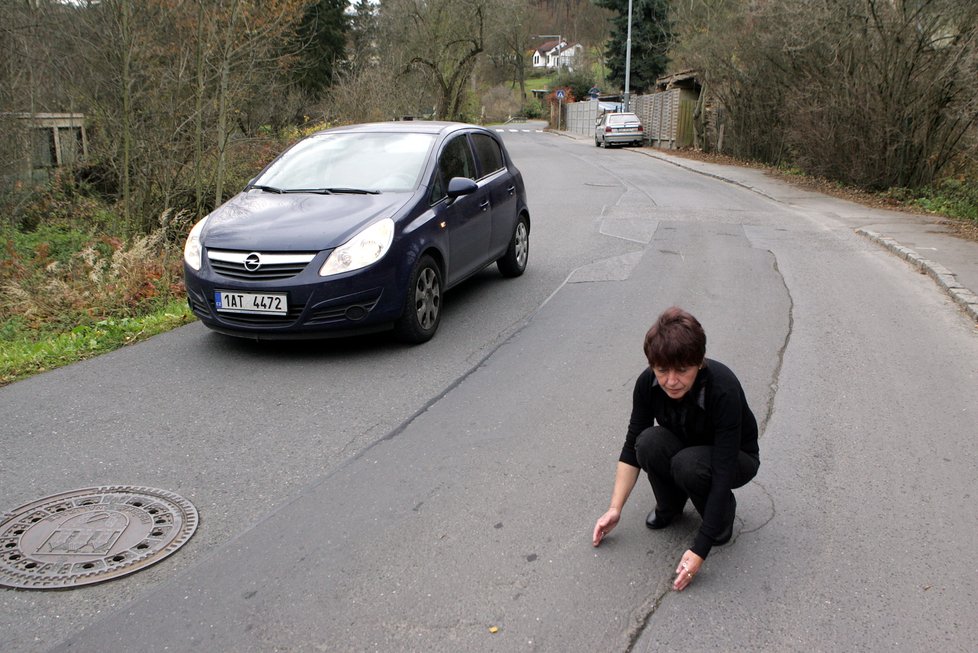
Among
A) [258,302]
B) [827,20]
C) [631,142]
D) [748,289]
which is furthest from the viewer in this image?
[631,142]

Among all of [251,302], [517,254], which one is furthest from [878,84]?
[251,302]

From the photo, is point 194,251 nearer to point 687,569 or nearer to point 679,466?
point 679,466

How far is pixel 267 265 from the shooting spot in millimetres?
6246

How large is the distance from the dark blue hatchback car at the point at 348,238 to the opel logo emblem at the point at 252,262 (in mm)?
15

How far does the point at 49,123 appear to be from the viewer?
14195 millimetres

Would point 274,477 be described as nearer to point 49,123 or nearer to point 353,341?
point 353,341

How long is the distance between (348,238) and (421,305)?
2.89ft

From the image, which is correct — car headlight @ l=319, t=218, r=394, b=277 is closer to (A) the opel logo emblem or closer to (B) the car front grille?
(B) the car front grille

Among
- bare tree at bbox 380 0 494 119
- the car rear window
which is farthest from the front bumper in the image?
bare tree at bbox 380 0 494 119

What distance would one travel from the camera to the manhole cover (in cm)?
352

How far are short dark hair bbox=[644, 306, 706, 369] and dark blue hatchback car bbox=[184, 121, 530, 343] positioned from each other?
346 cm

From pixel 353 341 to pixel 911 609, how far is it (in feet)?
15.7

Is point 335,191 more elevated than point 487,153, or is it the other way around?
point 487,153

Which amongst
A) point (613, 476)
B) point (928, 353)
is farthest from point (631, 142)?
point (613, 476)
